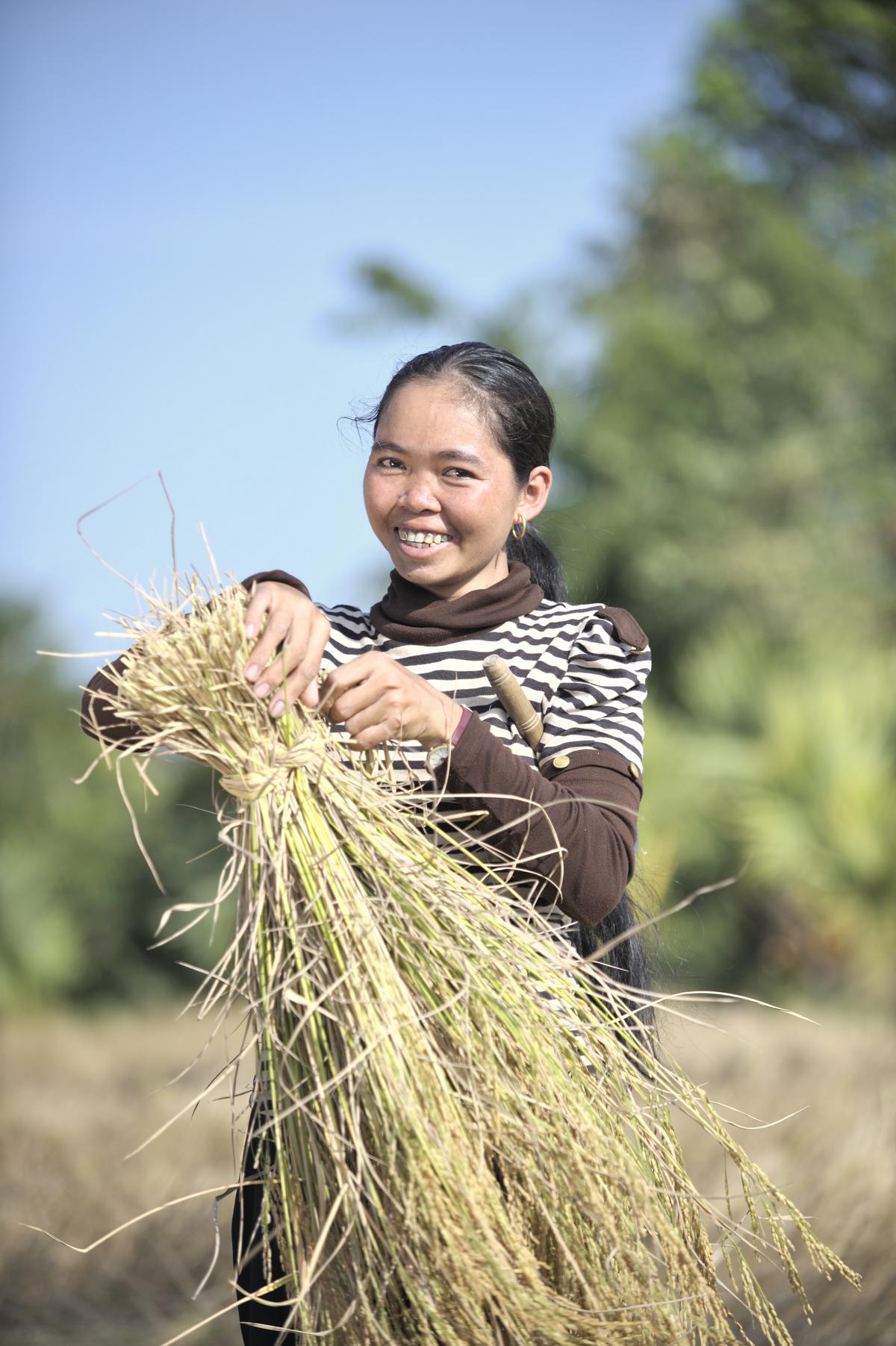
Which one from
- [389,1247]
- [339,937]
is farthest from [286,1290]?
[339,937]

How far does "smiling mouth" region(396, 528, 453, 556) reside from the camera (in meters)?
1.97

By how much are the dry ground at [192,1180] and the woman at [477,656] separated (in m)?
0.62

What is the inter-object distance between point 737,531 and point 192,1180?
317 inches

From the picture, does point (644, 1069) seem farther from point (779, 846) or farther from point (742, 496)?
point (742, 496)

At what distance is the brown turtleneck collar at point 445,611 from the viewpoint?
1.98 metres

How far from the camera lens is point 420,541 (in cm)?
198

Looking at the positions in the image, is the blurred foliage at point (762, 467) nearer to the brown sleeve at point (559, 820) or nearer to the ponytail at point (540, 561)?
the ponytail at point (540, 561)

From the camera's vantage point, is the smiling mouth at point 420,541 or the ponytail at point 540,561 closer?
the smiling mouth at point 420,541

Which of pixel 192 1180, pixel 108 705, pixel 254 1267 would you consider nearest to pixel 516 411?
pixel 108 705

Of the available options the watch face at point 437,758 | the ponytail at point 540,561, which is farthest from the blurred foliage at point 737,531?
the watch face at point 437,758

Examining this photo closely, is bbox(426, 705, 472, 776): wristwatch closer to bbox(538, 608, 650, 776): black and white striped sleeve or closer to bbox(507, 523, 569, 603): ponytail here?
bbox(538, 608, 650, 776): black and white striped sleeve

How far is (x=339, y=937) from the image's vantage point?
1641mm

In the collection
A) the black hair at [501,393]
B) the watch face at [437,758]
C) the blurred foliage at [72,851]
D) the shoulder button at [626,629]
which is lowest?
the blurred foliage at [72,851]

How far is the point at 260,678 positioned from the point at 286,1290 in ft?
2.54
